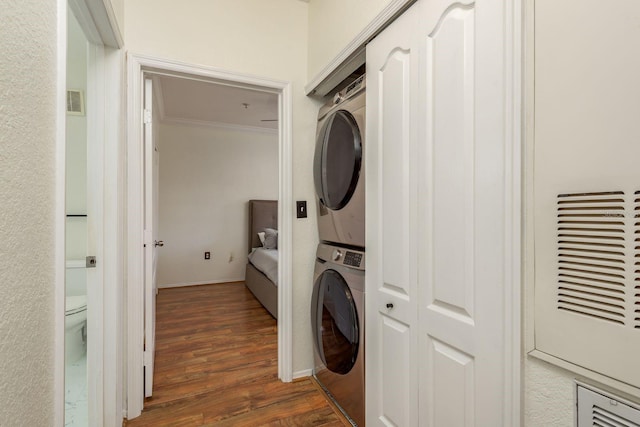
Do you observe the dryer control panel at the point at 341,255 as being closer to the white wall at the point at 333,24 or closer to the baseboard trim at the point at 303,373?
the baseboard trim at the point at 303,373

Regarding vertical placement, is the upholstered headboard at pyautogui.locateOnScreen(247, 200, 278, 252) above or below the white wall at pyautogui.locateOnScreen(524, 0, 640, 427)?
below

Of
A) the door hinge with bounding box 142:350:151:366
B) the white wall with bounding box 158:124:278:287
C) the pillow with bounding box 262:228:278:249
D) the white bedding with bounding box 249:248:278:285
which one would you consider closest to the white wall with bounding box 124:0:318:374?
the door hinge with bounding box 142:350:151:366

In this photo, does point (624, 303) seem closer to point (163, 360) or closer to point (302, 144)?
point (302, 144)

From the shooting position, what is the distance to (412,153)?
→ 1138mm

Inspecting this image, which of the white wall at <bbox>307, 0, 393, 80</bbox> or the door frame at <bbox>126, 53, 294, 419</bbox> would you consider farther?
the door frame at <bbox>126, 53, 294, 419</bbox>

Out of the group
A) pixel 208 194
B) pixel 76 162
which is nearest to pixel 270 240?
pixel 208 194

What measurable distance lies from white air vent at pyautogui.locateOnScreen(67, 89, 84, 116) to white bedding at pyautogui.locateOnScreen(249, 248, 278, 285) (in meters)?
2.13

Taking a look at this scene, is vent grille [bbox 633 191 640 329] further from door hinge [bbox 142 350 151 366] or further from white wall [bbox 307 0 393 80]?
door hinge [bbox 142 350 151 366]

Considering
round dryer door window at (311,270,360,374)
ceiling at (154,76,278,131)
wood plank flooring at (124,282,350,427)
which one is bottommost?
wood plank flooring at (124,282,350,427)

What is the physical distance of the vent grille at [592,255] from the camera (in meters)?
0.61

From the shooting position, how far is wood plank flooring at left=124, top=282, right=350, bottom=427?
168cm

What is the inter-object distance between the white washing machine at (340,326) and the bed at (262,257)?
51.5 inches

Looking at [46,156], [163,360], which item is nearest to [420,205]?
[46,156]

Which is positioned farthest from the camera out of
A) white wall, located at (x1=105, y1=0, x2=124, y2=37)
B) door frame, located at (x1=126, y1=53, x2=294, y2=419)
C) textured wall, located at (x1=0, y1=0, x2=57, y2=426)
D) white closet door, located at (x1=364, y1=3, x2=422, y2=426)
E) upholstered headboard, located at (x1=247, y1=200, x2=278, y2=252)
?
upholstered headboard, located at (x1=247, y1=200, x2=278, y2=252)
